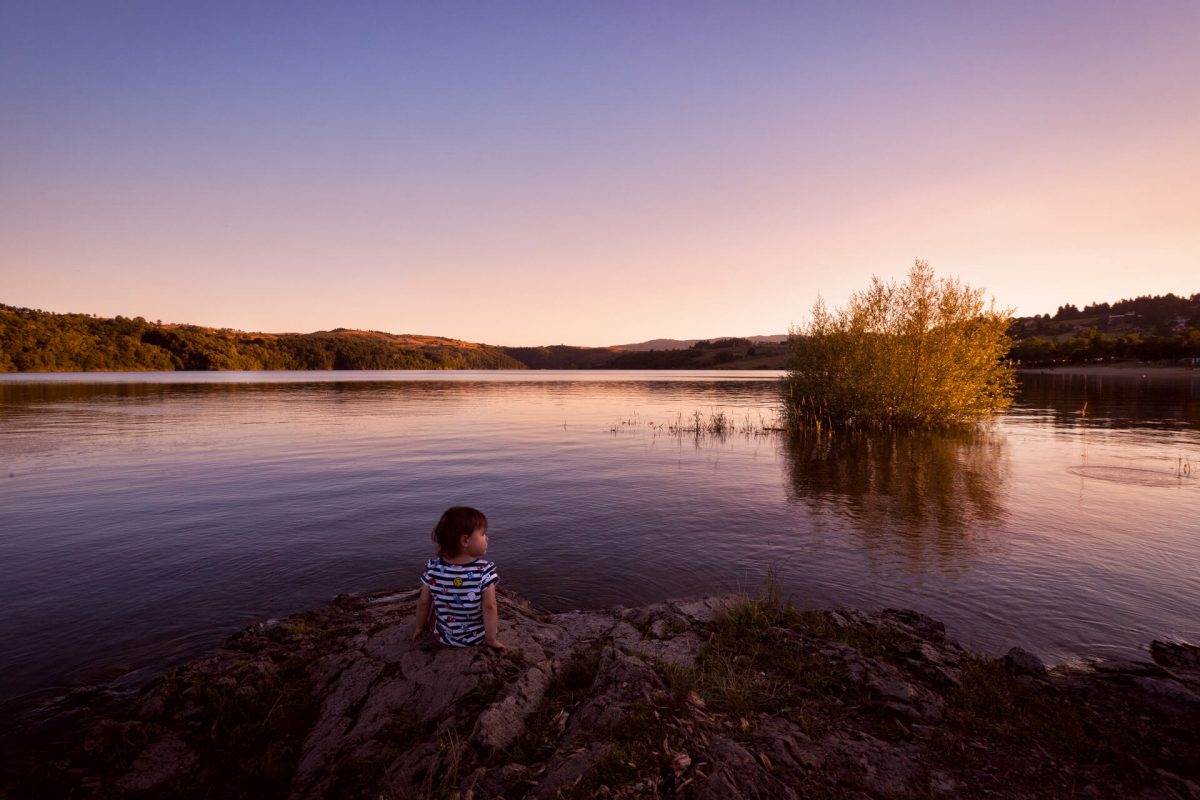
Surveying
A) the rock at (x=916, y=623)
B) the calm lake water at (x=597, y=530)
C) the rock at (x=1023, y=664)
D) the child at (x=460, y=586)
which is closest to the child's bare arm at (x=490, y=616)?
the child at (x=460, y=586)

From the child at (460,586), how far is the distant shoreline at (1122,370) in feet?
490

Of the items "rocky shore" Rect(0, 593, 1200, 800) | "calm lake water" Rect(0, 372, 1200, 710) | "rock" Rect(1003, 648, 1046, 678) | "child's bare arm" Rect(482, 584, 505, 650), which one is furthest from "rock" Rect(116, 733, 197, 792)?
"rock" Rect(1003, 648, 1046, 678)

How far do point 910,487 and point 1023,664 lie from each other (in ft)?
53.6

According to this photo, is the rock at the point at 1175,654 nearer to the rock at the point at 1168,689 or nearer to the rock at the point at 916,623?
the rock at the point at 1168,689

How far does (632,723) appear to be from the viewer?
223 inches

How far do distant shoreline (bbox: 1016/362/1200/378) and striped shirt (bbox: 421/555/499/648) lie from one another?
149540 mm

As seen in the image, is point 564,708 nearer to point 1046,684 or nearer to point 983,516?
point 1046,684

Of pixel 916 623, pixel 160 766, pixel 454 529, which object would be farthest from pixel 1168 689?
pixel 160 766

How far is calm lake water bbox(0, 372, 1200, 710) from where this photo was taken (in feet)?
34.8

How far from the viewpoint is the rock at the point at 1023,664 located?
7840 mm

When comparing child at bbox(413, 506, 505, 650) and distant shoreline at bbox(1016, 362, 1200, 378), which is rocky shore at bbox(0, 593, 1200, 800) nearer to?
child at bbox(413, 506, 505, 650)

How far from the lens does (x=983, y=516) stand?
18.1 m

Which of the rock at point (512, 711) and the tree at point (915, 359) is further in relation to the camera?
the tree at point (915, 359)

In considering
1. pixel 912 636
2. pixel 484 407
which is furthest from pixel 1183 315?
pixel 912 636
